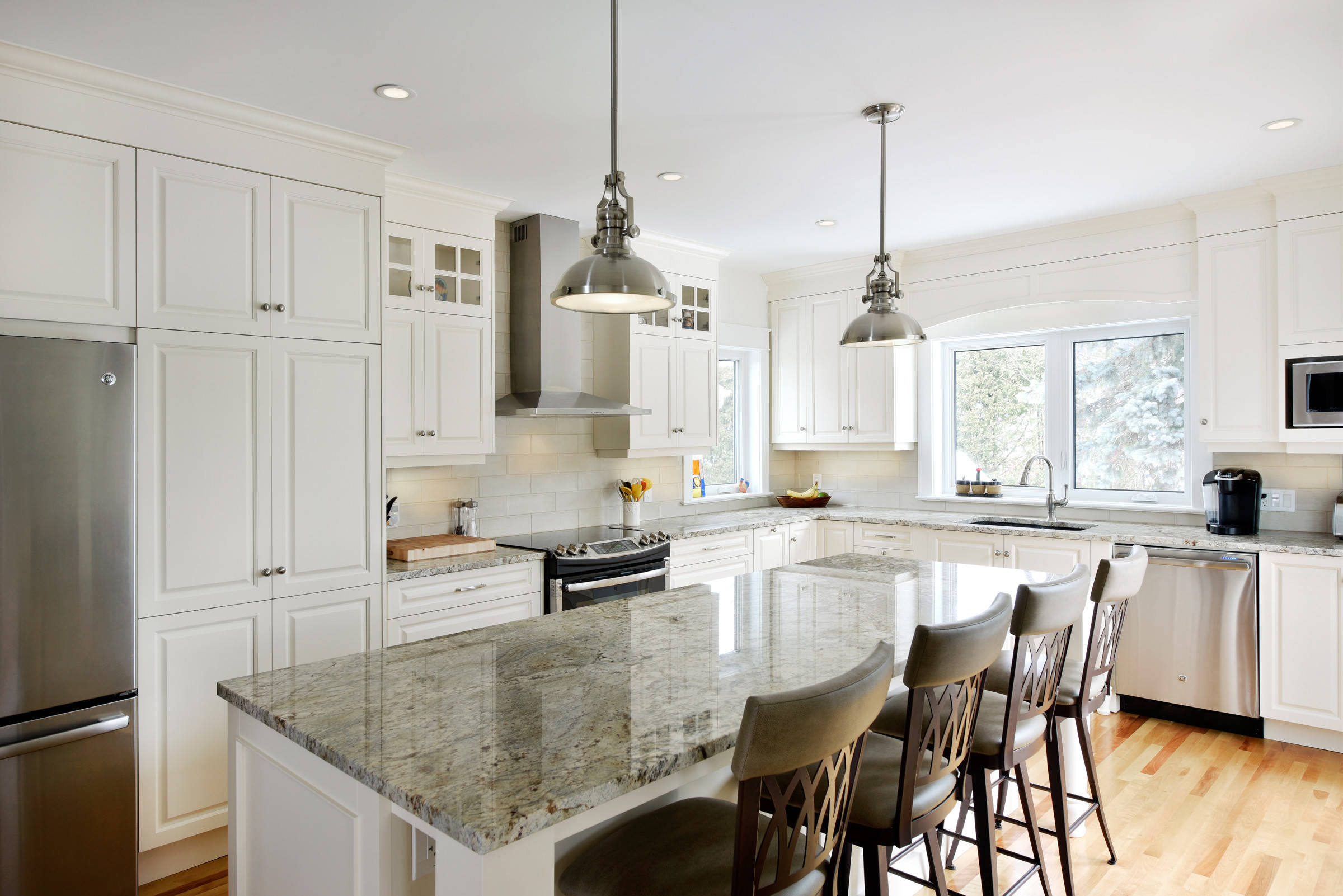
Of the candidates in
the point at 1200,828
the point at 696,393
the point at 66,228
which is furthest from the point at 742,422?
the point at 66,228

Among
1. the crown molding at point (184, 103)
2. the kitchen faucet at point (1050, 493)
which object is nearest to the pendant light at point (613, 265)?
the crown molding at point (184, 103)

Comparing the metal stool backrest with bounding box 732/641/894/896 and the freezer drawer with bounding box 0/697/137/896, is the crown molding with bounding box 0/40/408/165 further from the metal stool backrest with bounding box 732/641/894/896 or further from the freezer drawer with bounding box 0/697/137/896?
the metal stool backrest with bounding box 732/641/894/896

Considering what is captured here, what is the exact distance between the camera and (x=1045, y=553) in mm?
4113

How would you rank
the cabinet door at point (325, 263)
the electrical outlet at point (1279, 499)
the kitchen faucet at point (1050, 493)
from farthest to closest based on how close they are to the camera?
the kitchen faucet at point (1050, 493) → the electrical outlet at point (1279, 499) → the cabinet door at point (325, 263)

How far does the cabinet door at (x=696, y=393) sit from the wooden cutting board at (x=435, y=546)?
4.79 ft

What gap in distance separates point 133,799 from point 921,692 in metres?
2.46

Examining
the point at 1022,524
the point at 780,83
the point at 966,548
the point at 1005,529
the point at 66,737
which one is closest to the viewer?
the point at 66,737

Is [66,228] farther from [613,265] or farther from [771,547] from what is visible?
[771,547]

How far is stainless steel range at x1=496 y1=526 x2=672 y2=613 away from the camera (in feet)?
11.7

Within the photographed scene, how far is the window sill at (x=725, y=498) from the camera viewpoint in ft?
16.9

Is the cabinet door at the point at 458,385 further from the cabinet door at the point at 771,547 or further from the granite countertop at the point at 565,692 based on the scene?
the cabinet door at the point at 771,547

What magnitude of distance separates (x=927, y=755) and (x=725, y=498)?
11.8ft

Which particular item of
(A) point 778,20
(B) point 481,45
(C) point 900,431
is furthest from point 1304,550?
(B) point 481,45

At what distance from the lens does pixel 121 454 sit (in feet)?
7.91
